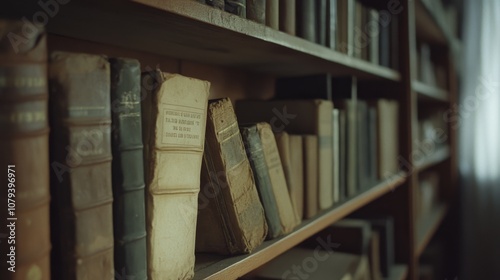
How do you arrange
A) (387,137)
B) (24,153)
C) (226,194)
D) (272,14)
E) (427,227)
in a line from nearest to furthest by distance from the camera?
(24,153)
(226,194)
(272,14)
(387,137)
(427,227)

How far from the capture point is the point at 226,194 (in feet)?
2.32

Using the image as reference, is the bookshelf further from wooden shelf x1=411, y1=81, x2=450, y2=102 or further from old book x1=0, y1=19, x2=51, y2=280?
old book x1=0, y1=19, x2=51, y2=280

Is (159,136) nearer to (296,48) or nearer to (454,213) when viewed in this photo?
(296,48)

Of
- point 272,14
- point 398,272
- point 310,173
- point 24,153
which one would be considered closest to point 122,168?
point 24,153

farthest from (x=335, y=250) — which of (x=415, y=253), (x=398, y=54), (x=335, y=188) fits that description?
(x=398, y=54)

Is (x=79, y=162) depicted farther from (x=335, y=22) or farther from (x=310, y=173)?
(x=335, y=22)

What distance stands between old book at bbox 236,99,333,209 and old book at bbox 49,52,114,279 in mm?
603

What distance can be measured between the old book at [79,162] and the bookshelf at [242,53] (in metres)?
0.11

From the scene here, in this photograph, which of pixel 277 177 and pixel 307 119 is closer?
pixel 277 177

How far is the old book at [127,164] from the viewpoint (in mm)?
514

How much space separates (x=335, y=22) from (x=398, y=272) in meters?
0.93

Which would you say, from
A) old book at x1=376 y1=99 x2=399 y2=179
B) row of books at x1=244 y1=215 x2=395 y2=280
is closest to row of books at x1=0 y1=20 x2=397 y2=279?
row of books at x1=244 y1=215 x2=395 y2=280

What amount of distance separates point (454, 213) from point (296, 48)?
2.26m

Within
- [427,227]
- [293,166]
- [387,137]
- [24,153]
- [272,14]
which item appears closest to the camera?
[24,153]
